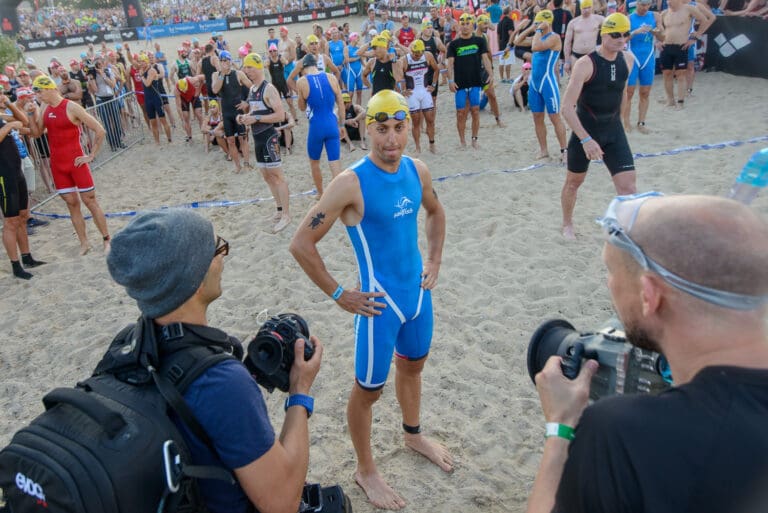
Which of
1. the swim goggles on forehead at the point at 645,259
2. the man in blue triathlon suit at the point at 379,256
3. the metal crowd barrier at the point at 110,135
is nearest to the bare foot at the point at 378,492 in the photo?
the man in blue triathlon suit at the point at 379,256

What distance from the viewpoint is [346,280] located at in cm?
571

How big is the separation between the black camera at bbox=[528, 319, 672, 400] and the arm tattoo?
161 centimetres

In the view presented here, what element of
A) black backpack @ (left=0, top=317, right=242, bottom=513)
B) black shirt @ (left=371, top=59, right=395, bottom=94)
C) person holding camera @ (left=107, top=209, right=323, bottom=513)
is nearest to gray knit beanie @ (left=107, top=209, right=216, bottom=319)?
person holding camera @ (left=107, top=209, right=323, bottom=513)

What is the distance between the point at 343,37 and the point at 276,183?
961 centimetres

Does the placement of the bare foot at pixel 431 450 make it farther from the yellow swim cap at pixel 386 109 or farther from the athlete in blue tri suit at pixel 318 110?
the athlete in blue tri suit at pixel 318 110

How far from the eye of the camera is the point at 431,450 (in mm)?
3418

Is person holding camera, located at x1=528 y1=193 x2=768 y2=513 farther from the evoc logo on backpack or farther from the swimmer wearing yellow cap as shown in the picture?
the swimmer wearing yellow cap

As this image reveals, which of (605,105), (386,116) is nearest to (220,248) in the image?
(386,116)

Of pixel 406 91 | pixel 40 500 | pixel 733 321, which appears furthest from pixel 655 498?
pixel 406 91

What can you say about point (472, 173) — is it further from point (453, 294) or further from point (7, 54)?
point (7, 54)

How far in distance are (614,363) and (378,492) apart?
7.05ft

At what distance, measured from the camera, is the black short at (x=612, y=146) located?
538cm

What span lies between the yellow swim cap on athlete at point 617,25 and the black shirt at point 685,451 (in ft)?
16.9

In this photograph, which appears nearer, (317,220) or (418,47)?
(317,220)
